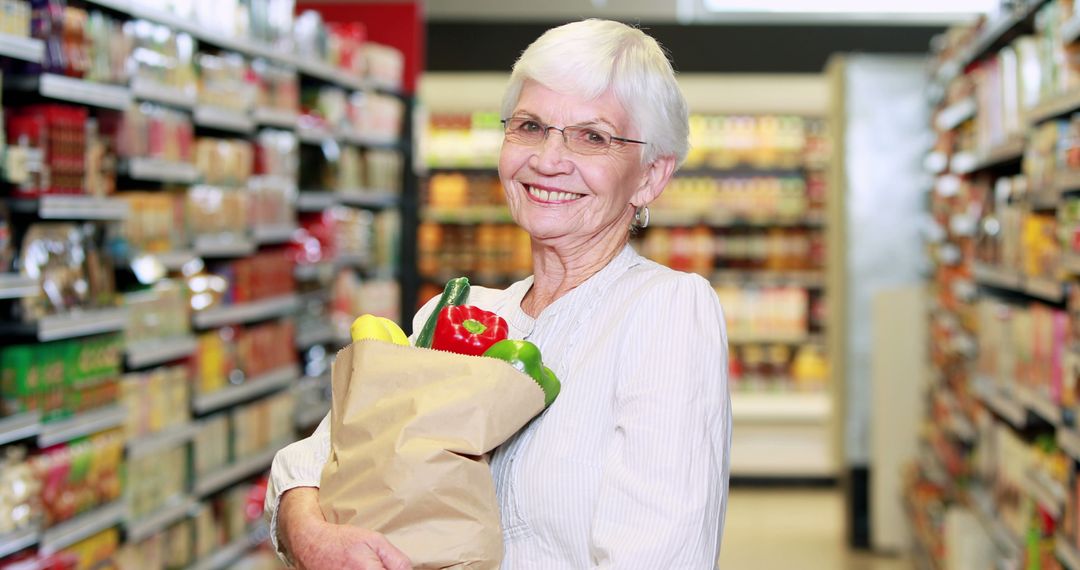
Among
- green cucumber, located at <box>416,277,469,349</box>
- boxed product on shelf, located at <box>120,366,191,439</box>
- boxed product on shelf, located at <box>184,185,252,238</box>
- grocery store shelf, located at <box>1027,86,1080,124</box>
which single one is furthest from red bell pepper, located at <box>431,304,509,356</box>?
boxed product on shelf, located at <box>184,185,252,238</box>

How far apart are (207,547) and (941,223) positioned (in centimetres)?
377

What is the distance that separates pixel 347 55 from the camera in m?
7.15

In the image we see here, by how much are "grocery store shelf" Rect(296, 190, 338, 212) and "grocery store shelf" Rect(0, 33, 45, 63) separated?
121 inches

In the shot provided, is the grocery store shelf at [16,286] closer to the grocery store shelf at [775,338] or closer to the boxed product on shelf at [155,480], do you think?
the boxed product on shelf at [155,480]

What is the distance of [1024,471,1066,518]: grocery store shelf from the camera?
3503 mm

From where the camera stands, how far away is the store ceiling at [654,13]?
9.58m

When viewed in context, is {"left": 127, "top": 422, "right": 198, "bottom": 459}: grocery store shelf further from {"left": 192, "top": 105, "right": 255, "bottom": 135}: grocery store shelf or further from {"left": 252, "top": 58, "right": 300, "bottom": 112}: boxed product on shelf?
{"left": 252, "top": 58, "right": 300, "bottom": 112}: boxed product on shelf

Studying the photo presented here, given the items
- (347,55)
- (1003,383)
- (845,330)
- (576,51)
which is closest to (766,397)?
Result: (845,330)

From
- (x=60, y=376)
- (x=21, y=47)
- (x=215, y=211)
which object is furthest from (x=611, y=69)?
(x=215, y=211)

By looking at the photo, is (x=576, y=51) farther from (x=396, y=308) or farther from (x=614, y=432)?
(x=396, y=308)

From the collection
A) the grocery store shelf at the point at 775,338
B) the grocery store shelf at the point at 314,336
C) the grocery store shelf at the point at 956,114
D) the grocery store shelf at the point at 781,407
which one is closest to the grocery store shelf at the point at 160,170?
the grocery store shelf at the point at 314,336

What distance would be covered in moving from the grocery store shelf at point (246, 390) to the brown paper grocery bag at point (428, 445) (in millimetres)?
3430

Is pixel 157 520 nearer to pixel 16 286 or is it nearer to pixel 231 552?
pixel 231 552

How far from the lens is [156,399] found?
455 centimetres
